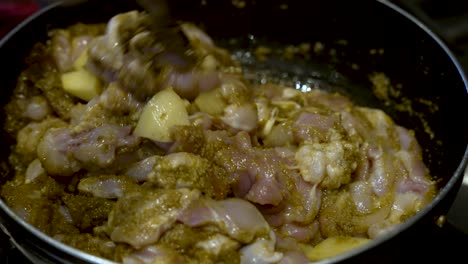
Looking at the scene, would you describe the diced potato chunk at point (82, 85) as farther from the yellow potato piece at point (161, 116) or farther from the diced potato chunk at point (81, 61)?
the yellow potato piece at point (161, 116)

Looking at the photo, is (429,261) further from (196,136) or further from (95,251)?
(95,251)

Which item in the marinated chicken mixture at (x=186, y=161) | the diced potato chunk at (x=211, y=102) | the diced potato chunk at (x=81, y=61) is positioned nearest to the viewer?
the marinated chicken mixture at (x=186, y=161)

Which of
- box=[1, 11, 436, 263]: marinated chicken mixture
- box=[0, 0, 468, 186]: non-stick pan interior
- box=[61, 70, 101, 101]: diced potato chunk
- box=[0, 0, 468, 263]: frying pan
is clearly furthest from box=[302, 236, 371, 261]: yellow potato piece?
box=[61, 70, 101, 101]: diced potato chunk

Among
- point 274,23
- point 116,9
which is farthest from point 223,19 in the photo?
point 116,9

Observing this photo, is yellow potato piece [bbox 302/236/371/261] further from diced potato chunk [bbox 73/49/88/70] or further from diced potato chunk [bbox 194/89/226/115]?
diced potato chunk [bbox 73/49/88/70]

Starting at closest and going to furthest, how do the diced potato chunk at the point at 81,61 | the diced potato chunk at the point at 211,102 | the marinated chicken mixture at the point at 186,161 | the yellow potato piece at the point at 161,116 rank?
the marinated chicken mixture at the point at 186,161 < the yellow potato piece at the point at 161,116 < the diced potato chunk at the point at 211,102 < the diced potato chunk at the point at 81,61

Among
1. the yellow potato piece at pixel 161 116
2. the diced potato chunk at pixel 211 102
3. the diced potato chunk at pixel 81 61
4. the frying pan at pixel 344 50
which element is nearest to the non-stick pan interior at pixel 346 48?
the frying pan at pixel 344 50

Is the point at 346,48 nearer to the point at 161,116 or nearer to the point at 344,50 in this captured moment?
the point at 344,50

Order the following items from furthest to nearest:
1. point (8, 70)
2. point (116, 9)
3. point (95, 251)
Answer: point (116, 9), point (8, 70), point (95, 251)
